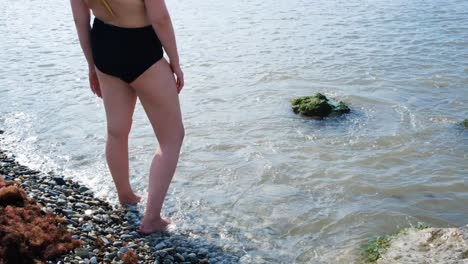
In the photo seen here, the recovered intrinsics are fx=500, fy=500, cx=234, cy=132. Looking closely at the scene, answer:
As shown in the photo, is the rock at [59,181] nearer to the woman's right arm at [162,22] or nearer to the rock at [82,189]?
the rock at [82,189]

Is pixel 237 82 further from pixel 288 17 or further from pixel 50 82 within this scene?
pixel 288 17

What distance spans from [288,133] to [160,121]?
365 cm

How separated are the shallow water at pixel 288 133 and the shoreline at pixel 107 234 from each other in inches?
10.3

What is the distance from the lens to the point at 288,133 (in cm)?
787

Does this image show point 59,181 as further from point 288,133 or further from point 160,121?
point 288,133

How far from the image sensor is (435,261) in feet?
13.8

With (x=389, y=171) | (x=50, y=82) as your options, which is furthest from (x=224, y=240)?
(x=50, y=82)

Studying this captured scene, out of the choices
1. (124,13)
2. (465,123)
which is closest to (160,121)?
(124,13)

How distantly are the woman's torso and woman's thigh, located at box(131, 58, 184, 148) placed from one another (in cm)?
40

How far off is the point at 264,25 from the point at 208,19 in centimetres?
258

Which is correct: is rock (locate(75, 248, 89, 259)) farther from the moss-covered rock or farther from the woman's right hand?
the moss-covered rock

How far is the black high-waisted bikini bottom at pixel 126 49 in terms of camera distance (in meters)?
4.21

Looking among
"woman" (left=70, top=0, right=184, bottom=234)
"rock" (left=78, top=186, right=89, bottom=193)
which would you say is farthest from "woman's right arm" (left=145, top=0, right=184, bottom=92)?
"rock" (left=78, top=186, right=89, bottom=193)

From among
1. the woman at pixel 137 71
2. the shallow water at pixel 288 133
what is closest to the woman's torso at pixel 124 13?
the woman at pixel 137 71
